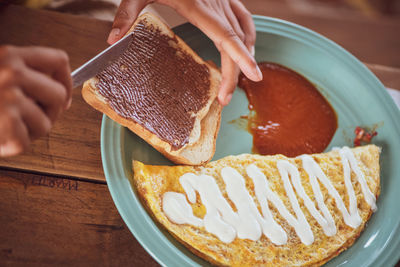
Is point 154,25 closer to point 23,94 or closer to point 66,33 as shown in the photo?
point 66,33

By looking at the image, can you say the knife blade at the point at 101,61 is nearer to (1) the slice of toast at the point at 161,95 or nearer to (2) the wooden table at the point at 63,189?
(1) the slice of toast at the point at 161,95

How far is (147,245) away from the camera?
1459 millimetres

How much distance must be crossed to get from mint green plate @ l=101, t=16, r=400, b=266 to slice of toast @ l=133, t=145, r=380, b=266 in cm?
7

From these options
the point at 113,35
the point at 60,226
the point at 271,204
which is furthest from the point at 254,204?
the point at 113,35

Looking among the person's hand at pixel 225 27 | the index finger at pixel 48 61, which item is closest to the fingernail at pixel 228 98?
the person's hand at pixel 225 27

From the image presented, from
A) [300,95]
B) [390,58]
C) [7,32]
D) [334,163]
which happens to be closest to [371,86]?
[300,95]

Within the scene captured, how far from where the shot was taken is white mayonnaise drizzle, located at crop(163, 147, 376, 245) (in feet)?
5.22

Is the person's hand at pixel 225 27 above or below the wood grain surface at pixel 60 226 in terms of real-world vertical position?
above

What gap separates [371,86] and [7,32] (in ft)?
7.87

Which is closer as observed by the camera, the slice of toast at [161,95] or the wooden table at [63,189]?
the wooden table at [63,189]

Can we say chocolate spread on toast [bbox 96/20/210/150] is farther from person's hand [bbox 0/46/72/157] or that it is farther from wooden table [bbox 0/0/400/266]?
person's hand [bbox 0/46/72/157]

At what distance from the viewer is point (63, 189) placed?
5.55ft

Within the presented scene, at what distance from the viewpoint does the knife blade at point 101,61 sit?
1.42 m

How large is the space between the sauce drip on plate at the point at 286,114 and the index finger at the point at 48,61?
1292mm
